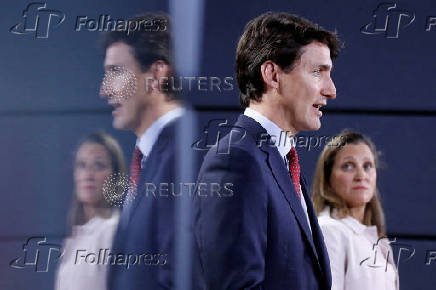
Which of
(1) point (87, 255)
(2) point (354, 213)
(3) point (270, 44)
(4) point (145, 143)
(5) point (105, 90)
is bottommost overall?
(1) point (87, 255)

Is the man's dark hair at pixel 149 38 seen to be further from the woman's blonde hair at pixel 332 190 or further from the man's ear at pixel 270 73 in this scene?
the woman's blonde hair at pixel 332 190

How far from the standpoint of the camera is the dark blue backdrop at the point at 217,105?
3.90 ft

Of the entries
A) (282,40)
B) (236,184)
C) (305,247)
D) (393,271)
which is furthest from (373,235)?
(282,40)

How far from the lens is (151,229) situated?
116 cm

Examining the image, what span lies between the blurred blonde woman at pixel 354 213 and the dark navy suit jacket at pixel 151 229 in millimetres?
331

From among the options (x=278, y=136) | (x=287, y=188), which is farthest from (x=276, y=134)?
(x=287, y=188)

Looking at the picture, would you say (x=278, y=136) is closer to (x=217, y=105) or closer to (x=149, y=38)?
(x=217, y=105)

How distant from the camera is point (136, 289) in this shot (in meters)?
1.16

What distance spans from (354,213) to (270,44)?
42 cm

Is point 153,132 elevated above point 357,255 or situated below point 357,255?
above

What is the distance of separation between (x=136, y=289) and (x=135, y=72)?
0.48 m

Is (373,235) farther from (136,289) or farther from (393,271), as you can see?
(136,289)

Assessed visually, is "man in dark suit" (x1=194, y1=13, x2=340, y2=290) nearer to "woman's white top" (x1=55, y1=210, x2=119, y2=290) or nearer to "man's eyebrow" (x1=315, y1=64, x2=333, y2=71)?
"man's eyebrow" (x1=315, y1=64, x2=333, y2=71)

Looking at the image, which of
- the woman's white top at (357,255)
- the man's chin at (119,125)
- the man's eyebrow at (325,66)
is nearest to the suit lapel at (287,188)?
the woman's white top at (357,255)
